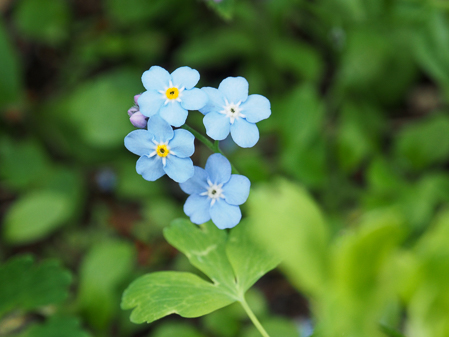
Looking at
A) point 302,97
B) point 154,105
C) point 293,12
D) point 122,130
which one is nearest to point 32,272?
point 154,105

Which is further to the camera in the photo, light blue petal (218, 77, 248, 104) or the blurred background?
the blurred background

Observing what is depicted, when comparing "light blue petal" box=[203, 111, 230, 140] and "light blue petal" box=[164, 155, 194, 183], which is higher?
"light blue petal" box=[203, 111, 230, 140]

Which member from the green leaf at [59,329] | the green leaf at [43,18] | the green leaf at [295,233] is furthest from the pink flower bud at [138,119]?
the green leaf at [43,18]

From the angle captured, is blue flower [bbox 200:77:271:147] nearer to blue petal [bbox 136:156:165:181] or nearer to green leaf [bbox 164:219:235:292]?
blue petal [bbox 136:156:165:181]

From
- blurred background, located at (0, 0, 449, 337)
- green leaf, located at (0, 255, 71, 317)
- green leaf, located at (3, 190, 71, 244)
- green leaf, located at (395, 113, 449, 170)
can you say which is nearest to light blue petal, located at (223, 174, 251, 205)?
green leaf, located at (0, 255, 71, 317)

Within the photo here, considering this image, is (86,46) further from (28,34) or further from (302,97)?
(302,97)

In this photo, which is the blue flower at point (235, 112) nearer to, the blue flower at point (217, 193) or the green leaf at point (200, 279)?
the blue flower at point (217, 193)

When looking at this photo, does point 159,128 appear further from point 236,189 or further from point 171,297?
point 171,297

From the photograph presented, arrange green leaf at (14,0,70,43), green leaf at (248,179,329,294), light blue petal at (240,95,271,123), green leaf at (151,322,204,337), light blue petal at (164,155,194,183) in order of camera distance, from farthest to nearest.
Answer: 1. green leaf at (14,0,70,43)
2. green leaf at (151,322,204,337)
3. light blue petal at (240,95,271,123)
4. light blue petal at (164,155,194,183)
5. green leaf at (248,179,329,294)

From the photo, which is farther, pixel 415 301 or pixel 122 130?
pixel 122 130
